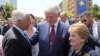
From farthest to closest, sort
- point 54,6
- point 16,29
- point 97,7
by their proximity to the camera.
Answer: point 97,7 → point 54,6 → point 16,29

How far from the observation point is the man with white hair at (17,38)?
14.6 ft

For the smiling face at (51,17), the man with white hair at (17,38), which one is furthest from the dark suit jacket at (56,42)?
→ the man with white hair at (17,38)

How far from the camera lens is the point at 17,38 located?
452cm

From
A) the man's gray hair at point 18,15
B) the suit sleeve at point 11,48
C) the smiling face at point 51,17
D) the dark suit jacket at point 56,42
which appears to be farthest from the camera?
the dark suit jacket at point 56,42

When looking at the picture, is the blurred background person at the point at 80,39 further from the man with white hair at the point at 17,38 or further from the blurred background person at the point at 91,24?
the blurred background person at the point at 91,24

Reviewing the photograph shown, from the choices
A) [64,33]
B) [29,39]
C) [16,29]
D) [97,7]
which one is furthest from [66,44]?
[97,7]

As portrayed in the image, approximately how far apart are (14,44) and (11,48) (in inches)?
2.8

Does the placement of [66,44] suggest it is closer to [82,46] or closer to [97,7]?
[82,46]

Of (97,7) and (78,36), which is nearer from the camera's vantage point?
(78,36)

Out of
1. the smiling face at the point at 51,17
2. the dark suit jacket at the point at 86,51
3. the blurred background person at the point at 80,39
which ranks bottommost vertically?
the dark suit jacket at the point at 86,51

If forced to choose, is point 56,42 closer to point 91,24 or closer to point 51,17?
point 51,17

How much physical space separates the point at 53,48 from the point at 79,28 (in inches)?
35.3

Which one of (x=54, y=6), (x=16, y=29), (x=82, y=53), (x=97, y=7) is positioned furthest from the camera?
(x=97, y=7)

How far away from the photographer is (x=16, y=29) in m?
4.57
